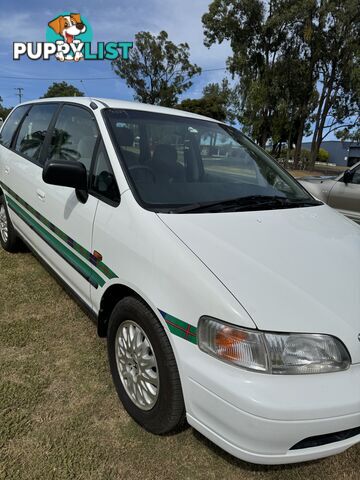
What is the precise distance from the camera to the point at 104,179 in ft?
8.00

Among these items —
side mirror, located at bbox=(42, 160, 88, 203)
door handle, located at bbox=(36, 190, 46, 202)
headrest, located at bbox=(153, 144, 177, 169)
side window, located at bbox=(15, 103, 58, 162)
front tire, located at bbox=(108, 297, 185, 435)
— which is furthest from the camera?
side window, located at bbox=(15, 103, 58, 162)

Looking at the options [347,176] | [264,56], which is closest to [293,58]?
[264,56]

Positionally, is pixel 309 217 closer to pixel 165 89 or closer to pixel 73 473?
pixel 73 473

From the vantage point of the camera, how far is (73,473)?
1875mm

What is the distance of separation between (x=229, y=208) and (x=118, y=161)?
0.73 m

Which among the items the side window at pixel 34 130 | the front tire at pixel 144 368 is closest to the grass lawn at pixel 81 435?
the front tire at pixel 144 368

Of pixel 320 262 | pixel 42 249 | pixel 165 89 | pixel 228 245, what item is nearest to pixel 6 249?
pixel 42 249

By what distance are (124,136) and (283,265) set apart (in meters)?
1.35

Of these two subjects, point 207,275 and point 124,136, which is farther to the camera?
point 124,136

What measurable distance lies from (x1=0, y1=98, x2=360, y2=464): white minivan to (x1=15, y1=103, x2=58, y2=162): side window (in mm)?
283

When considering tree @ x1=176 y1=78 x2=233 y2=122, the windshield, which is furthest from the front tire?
tree @ x1=176 y1=78 x2=233 y2=122

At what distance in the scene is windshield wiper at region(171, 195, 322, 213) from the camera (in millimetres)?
2257

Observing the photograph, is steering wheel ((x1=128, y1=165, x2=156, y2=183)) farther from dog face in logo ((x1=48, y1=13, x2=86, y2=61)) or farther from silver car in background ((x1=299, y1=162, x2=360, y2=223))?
dog face in logo ((x1=48, y1=13, x2=86, y2=61))

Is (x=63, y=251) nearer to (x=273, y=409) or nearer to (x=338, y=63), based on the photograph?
(x=273, y=409)
